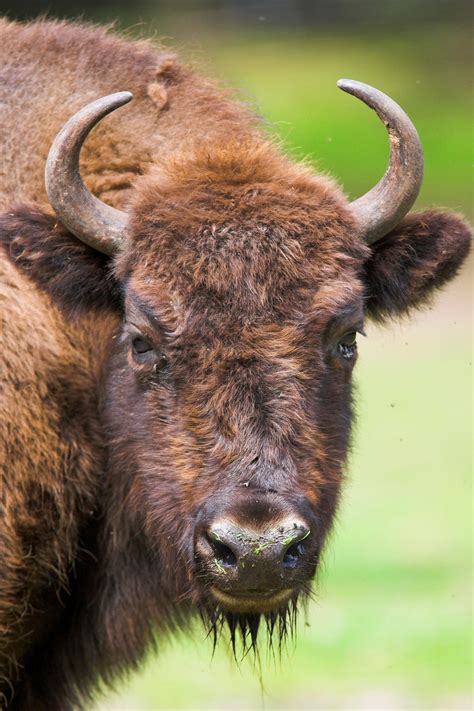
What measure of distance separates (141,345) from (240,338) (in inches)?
26.0

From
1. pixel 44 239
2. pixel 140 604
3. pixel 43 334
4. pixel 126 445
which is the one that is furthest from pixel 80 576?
pixel 44 239

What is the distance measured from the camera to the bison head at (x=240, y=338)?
18.6 feet

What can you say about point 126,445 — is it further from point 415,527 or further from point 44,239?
point 415,527

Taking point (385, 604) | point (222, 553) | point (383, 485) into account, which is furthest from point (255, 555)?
point (383, 485)

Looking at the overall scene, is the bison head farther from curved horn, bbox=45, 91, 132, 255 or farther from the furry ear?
the furry ear

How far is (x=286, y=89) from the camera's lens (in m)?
30.4

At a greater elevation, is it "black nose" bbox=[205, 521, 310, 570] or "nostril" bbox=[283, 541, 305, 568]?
"black nose" bbox=[205, 521, 310, 570]

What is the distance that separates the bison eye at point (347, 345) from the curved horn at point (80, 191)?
47.6 inches

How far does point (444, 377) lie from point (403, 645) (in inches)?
408

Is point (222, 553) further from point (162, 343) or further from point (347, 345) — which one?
point (347, 345)

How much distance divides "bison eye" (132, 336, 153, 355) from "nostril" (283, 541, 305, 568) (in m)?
1.28

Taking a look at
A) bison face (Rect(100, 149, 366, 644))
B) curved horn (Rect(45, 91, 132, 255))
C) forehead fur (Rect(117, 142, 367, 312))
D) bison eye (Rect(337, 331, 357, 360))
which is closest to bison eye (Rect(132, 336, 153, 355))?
bison face (Rect(100, 149, 366, 644))

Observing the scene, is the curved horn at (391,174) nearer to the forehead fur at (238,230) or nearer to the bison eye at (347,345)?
the forehead fur at (238,230)

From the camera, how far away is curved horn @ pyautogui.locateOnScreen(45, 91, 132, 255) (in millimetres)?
6180
